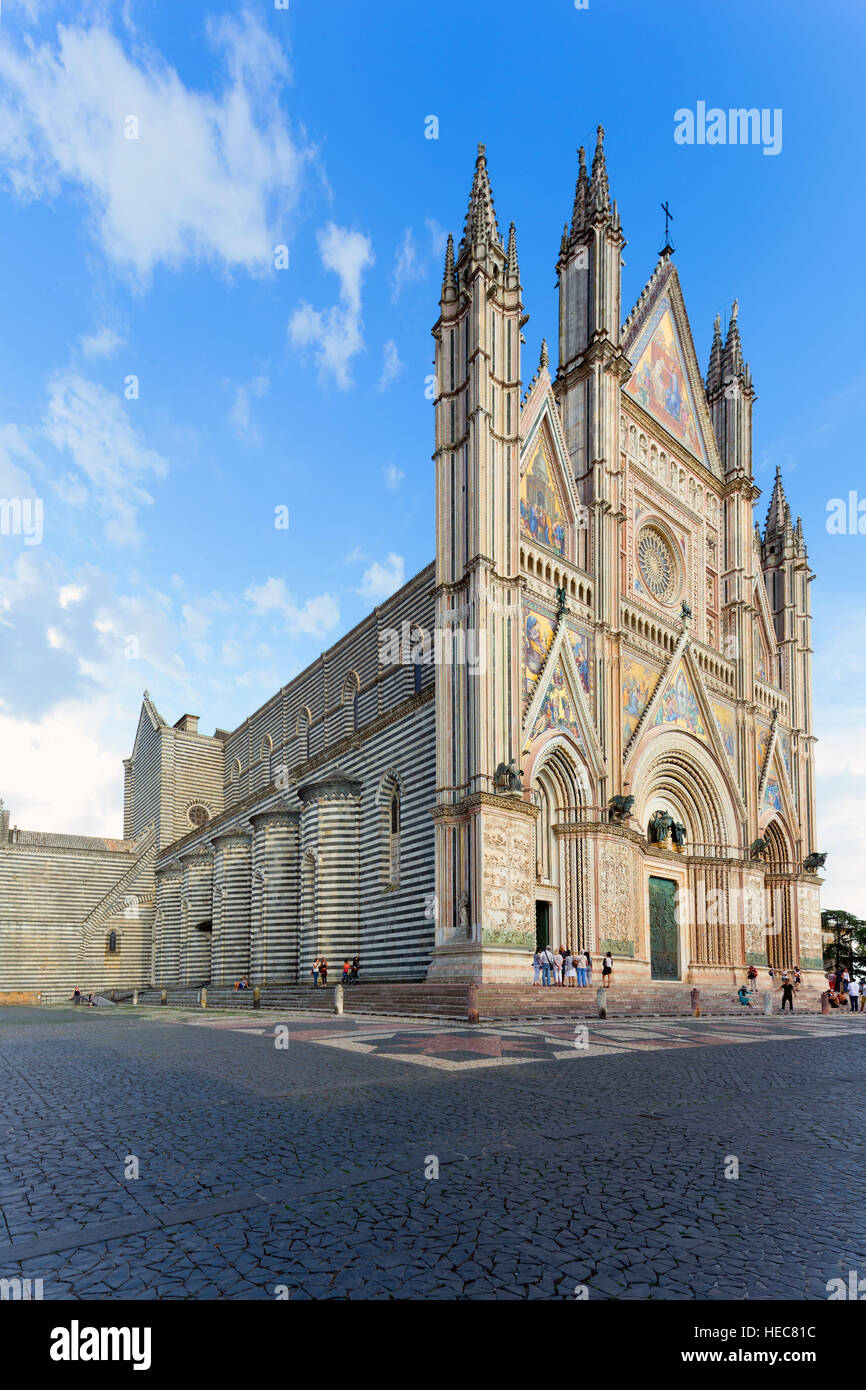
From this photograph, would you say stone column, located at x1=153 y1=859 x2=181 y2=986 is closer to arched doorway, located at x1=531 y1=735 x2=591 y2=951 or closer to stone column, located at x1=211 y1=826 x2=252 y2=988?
stone column, located at x1=211 y1=826 x2=252 y2=988

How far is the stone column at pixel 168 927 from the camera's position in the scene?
4885 centimetres

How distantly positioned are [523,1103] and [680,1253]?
159 inches

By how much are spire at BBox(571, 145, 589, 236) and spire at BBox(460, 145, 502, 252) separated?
730 cm

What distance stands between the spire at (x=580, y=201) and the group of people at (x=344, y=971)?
27.7 metres

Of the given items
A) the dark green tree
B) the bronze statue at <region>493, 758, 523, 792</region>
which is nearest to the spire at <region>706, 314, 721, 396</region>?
the bronze statue at <region>493, 758, 523, 792</region>

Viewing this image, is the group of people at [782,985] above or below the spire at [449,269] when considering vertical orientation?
below

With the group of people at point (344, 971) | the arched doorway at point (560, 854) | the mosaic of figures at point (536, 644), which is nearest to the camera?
the mosaic of figures at point (536, 644)

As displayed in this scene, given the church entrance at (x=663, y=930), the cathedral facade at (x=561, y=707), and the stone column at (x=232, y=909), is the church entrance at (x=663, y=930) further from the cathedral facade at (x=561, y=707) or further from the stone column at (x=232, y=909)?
the stone column at (x=232, y=909)

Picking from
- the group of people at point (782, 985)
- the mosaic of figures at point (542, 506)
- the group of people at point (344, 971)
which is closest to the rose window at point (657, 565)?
the mosaic of figures at point (542, 506)

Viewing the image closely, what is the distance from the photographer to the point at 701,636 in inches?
1467

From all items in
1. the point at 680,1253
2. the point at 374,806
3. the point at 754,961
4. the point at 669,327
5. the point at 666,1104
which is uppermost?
the point at 669,327

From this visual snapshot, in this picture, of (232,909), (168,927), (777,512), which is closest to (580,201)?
(777,512)
